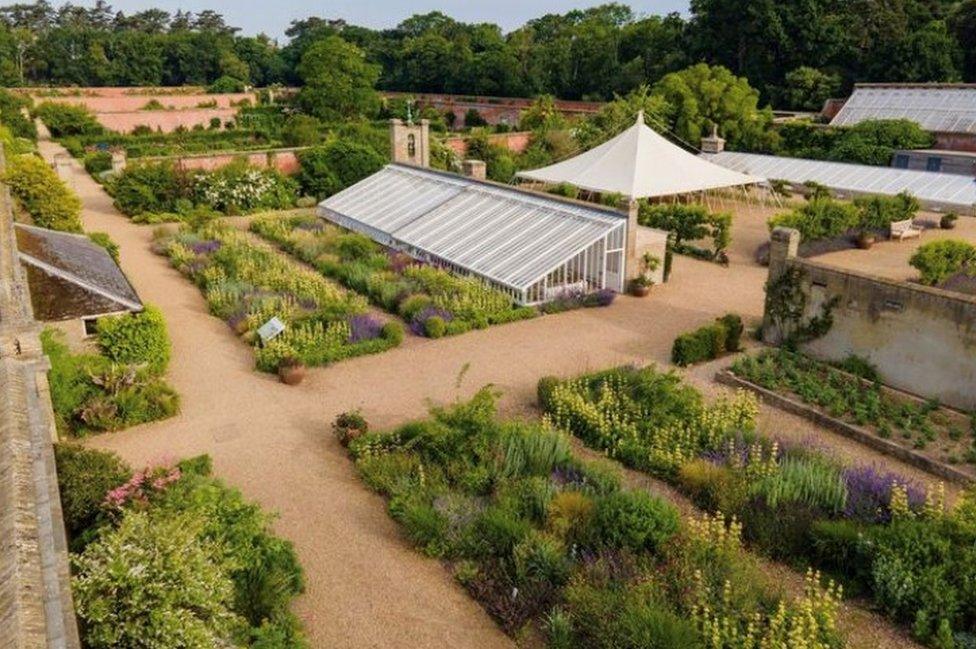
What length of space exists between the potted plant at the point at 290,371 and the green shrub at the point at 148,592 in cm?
680

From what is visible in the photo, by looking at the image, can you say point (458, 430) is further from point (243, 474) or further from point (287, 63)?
point (287, 63)

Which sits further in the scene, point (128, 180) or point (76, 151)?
point (76, 151)

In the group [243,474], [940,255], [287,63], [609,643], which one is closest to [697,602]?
[609,643]

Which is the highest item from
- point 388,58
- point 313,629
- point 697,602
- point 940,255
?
point 388,58

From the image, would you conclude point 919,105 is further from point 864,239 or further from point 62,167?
point 62,167

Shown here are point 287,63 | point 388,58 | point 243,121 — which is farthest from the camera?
point 287,63

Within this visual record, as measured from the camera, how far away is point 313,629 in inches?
309

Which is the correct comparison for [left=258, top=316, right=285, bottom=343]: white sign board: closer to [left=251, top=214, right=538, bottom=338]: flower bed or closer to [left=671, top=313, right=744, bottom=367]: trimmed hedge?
[left=251, top=214, right=538, bottom=338]: flower bed

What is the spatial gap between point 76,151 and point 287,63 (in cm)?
5215

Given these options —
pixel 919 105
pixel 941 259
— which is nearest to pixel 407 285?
pixel 941 259

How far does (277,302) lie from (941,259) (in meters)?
16.0

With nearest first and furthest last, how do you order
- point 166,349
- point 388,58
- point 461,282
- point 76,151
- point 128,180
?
1. point 166,349
2. point 461,282
3. point 128,180
4. point 76,151
5. point 388,58

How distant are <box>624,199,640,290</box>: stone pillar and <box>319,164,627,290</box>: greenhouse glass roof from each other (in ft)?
0.76

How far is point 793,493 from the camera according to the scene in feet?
31.3
